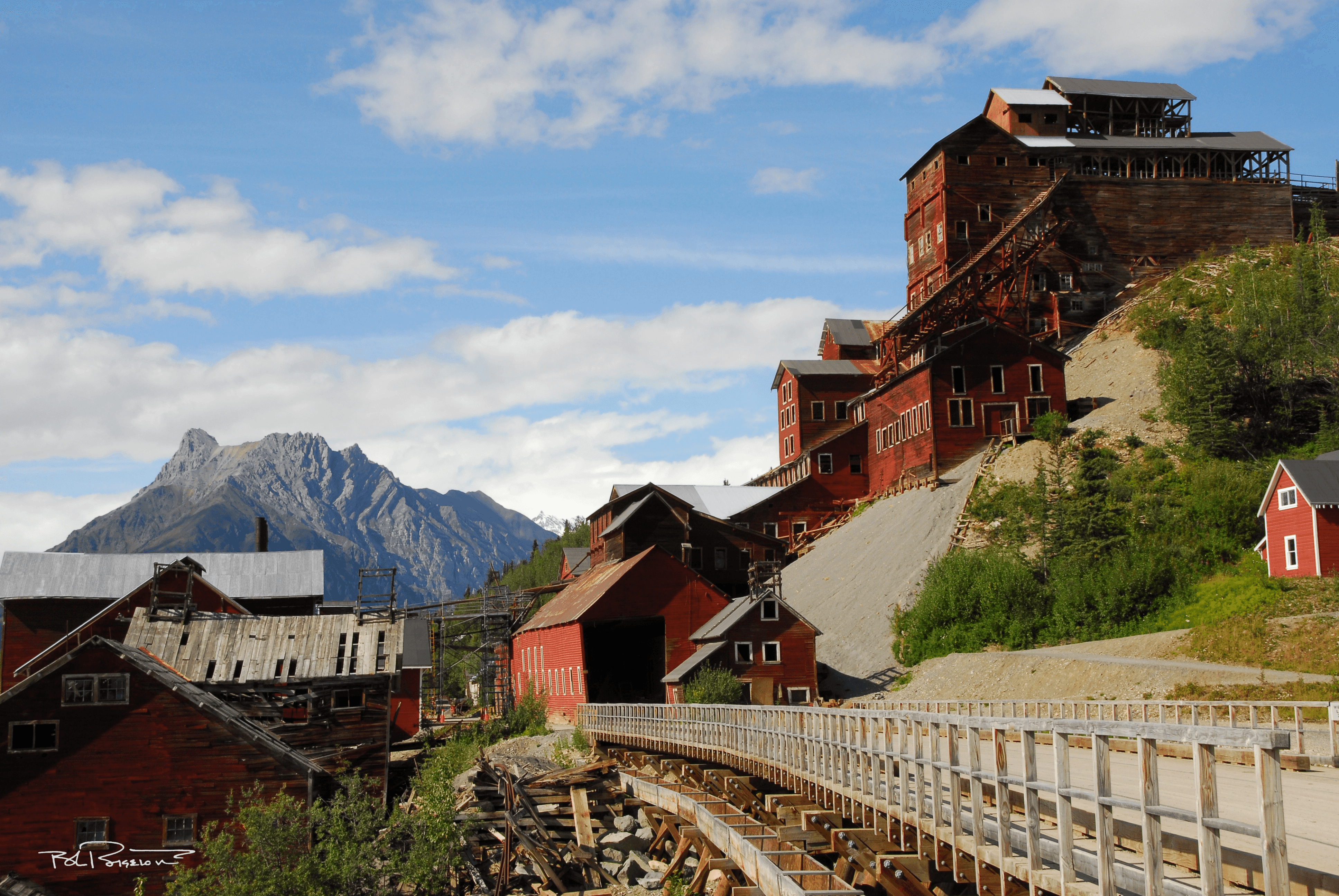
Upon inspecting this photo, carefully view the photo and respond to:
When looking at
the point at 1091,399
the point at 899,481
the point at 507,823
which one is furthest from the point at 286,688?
the point at 1091,399

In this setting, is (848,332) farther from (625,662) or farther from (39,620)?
(39,620)

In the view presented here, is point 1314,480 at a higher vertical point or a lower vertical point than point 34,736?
higher

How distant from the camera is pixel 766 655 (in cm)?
4500

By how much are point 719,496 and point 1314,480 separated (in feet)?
125

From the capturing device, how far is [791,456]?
271 feet

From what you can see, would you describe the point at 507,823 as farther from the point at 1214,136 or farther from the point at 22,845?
the point at 1214,136

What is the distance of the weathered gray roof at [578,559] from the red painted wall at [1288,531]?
38.1 m

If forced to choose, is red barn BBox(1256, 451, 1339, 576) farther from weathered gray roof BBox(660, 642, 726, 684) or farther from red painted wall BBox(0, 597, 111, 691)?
red painted wall BBox(0, 597, 111, 691)

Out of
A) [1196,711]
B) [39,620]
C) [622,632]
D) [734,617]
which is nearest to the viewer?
[1196,711]

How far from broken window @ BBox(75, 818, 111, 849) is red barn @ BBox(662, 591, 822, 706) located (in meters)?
21.0

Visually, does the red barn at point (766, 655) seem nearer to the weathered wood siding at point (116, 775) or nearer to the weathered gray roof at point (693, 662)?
the weathered gray roof at point (693, 662)

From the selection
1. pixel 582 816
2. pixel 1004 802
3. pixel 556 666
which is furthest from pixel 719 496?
pixel 1004 802

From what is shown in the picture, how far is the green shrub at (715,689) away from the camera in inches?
1656

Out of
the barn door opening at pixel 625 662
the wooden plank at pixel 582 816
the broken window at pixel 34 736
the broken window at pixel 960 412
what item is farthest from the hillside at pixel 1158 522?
the broken window at pixel 34 736
